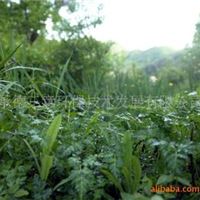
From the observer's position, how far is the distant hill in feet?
41.8

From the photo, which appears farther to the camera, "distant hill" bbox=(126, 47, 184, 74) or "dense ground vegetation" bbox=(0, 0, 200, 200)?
"distant hill" bbox=(126, 47, 184, 74)

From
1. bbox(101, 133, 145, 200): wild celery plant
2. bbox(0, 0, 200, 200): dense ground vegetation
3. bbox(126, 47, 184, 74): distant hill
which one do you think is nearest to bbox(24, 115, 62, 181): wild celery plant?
bbox(0, 0, 200, 200): dense ground vegetation

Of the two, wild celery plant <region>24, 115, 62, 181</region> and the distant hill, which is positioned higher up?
the distant hill

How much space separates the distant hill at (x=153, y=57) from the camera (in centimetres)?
1273

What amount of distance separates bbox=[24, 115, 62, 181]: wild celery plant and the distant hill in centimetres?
1096

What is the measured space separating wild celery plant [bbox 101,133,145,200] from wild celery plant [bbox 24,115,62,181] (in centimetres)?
18

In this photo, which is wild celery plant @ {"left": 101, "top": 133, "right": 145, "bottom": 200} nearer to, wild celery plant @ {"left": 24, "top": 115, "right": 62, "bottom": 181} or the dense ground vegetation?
the dense ground vegetation

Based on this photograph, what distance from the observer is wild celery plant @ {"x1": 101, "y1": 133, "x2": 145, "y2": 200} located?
1.15 m

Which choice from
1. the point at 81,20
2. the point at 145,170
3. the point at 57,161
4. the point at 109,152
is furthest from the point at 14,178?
the point at 81,20

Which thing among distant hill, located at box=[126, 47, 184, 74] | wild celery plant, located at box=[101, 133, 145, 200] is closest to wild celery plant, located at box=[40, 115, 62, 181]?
wild celery plant, located at box=[101, 133, 145, 200]

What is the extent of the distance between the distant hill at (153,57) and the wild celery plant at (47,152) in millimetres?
10960

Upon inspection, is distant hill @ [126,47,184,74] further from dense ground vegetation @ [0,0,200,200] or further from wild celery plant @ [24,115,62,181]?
wild celery plant @ [24,115,62,181]

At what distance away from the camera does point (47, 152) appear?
1245 mm

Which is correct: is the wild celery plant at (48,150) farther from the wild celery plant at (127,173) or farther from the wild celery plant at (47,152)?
the wild celery plant at (127,173)
